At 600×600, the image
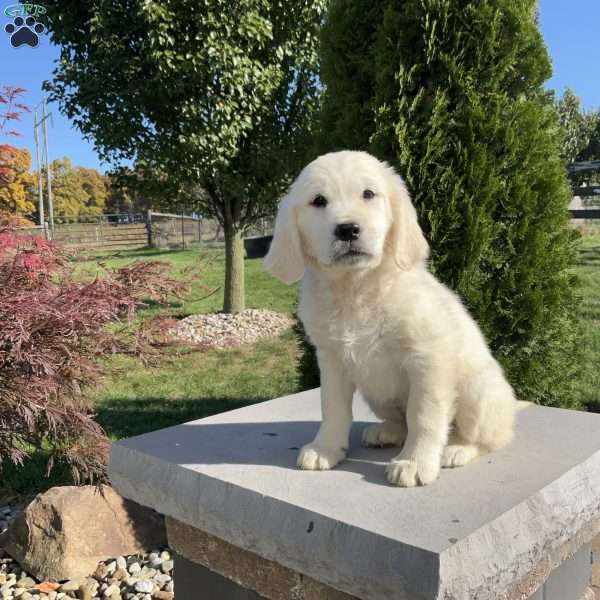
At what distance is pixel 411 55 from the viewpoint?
11.2ft

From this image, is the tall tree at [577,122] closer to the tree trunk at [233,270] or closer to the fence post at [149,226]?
the fence post at [149,226]

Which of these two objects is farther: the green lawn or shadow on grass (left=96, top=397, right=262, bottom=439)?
shadow on grass (left=96, top=397, right=262, bottom=439)

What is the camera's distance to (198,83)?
329 inches

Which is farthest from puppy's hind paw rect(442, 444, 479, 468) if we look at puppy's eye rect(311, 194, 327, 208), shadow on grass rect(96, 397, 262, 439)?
shadow on grass rect(96, 397, 262, 439)

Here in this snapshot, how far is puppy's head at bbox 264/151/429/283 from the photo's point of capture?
1838 millimetres

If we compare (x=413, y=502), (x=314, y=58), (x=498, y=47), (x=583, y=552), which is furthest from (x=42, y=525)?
(x=314, y=58)

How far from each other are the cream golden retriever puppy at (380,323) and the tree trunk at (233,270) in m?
8.37

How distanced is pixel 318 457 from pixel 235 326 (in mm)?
7806

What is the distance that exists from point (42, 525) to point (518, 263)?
3.25 m

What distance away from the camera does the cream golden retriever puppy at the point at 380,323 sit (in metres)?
1.88

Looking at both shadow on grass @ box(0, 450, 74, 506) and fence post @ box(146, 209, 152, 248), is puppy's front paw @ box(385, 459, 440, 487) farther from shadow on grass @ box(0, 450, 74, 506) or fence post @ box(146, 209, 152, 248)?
fence post @ box(146, 209, 152, 248)

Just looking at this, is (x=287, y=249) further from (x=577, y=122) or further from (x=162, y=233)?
(x=577, y=122)

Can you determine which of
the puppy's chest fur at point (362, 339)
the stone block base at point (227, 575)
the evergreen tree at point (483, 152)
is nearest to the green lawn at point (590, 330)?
the evergreen tree at point (483, 152)

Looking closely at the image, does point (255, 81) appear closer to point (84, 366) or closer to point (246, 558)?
point (84, 366)
